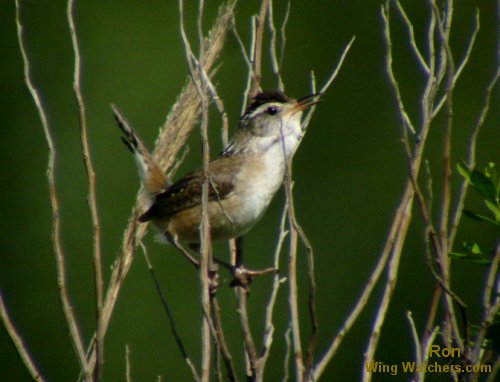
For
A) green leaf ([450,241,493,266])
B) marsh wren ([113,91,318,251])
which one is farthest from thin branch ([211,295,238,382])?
marsh wren ([113,91,318,251])

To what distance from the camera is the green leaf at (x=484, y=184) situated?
2.68m

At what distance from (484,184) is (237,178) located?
1604mm

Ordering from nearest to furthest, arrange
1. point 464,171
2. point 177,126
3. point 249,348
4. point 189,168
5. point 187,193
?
1. point 249,348
2. point 464,171
3. point 177,126
4. point 187,193
5. point 189,168

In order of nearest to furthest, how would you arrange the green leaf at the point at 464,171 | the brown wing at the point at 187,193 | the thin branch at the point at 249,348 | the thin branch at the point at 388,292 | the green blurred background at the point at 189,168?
the thin branch at the point at 388,292 < the thin branch at the point at 249,348 < the green leaf at the point at 464,171 < the brown wing at the point at 187,193 < the green blurred background at the point at 189,168

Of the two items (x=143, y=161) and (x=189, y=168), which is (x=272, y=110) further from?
(x=189, y=168)

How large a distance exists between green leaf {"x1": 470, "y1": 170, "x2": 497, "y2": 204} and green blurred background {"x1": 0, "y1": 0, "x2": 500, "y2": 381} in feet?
12.5

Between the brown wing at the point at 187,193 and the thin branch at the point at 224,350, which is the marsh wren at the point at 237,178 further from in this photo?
the thin branch at the point at 224,350

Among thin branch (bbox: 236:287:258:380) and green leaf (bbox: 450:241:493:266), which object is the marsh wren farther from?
green leaf (bbox: 450:241:493:266)

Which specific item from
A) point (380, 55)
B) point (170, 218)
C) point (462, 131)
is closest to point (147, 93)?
point (380, 55)

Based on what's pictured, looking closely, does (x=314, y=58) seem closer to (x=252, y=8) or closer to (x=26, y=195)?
(x=252, y=8)

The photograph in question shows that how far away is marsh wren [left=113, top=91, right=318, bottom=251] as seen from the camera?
399 centimetres

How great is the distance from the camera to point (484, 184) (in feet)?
8.80

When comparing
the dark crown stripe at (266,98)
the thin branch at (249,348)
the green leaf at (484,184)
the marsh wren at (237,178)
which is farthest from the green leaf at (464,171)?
the dark crown stripe at (266,98)

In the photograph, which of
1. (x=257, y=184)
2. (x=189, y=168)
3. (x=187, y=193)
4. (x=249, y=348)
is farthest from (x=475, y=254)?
(x=189, y=168)
